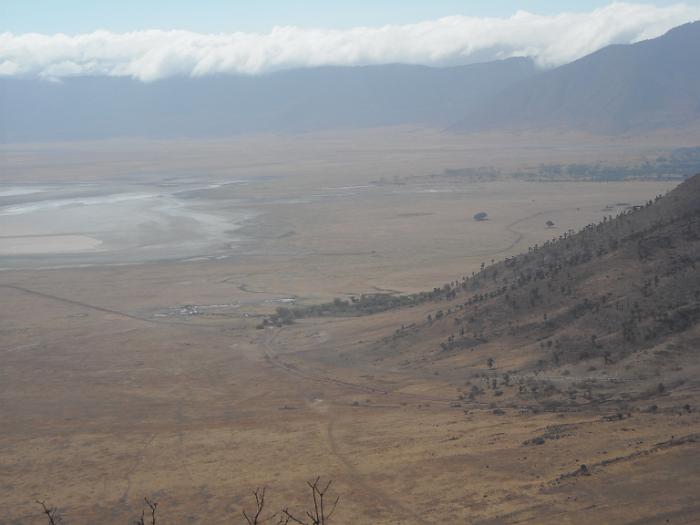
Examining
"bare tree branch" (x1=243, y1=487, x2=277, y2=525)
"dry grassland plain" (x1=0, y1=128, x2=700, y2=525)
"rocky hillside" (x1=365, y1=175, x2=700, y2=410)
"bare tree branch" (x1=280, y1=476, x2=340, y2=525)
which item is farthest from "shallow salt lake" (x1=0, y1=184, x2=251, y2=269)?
"bare tree branch" (x1=280, y1=476, x2=340, y2=525)

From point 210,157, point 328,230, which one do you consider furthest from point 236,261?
point 210,157

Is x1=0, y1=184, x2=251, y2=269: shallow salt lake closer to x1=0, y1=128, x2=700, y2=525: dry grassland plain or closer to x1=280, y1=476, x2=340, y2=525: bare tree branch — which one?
x1=0, y1=128, x2=700, y2=525: dry grassland plain

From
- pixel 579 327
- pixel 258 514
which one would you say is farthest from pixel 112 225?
pixel 258 514

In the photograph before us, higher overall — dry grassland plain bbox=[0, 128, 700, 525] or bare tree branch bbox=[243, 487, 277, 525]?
bare tree branch bbox=[243, 487, 277, 525]

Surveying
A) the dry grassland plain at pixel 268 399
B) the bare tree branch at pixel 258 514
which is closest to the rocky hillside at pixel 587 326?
the dry grassland plain at pixel 268 399

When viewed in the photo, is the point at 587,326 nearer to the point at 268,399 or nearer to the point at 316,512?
the point at 268,399

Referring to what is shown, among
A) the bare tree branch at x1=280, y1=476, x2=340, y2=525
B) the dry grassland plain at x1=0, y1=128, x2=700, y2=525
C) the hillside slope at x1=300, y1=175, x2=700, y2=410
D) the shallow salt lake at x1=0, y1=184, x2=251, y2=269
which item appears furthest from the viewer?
the shallow salt lake at x1=0, y1=184, x2=251, y2=269

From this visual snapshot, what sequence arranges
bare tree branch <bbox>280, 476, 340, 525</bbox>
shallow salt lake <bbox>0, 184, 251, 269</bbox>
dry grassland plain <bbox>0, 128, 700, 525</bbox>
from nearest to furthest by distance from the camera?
bare tree branch <bbox>280, 476, 340, 525</bbox>, dry grassland plain <bbox>0, 128, 700, 525</bbox>, shallow salt lake <bbox>0, 184, 251, 269</bbox>

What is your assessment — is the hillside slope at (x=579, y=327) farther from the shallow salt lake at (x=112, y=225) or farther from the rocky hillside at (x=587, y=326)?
the shallow salt lake at (x=112, y=225)
